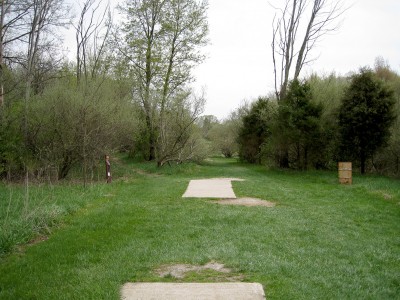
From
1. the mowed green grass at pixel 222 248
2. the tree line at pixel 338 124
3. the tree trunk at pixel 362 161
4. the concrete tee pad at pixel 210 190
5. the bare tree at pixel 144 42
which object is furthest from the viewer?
the bare tree at pixel 144 42

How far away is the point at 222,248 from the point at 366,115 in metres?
13.6

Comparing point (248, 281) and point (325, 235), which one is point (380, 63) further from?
point (248, 281)

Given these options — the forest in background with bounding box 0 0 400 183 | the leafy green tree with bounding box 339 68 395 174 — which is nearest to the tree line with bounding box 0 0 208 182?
the forest in background with bounding box 0 0 400 183

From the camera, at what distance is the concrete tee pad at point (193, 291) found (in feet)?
13.3

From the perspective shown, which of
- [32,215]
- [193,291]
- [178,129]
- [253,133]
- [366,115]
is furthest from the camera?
[253,133]

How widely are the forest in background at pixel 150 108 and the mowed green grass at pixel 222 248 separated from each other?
4522mm

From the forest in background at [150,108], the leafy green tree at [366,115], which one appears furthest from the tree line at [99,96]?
the leafy green tree at [366,115]

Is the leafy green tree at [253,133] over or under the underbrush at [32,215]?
over

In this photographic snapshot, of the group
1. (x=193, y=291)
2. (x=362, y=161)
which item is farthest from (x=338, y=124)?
(x=193, y=291)

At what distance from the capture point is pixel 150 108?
22.9 m

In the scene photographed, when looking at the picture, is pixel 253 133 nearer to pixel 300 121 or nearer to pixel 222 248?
pixel 300 121

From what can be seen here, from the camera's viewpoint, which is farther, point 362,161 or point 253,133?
point 253,133

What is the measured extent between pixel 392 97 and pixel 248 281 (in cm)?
1522

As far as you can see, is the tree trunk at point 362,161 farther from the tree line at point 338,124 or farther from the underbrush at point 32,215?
the underbrush at point 32,215
